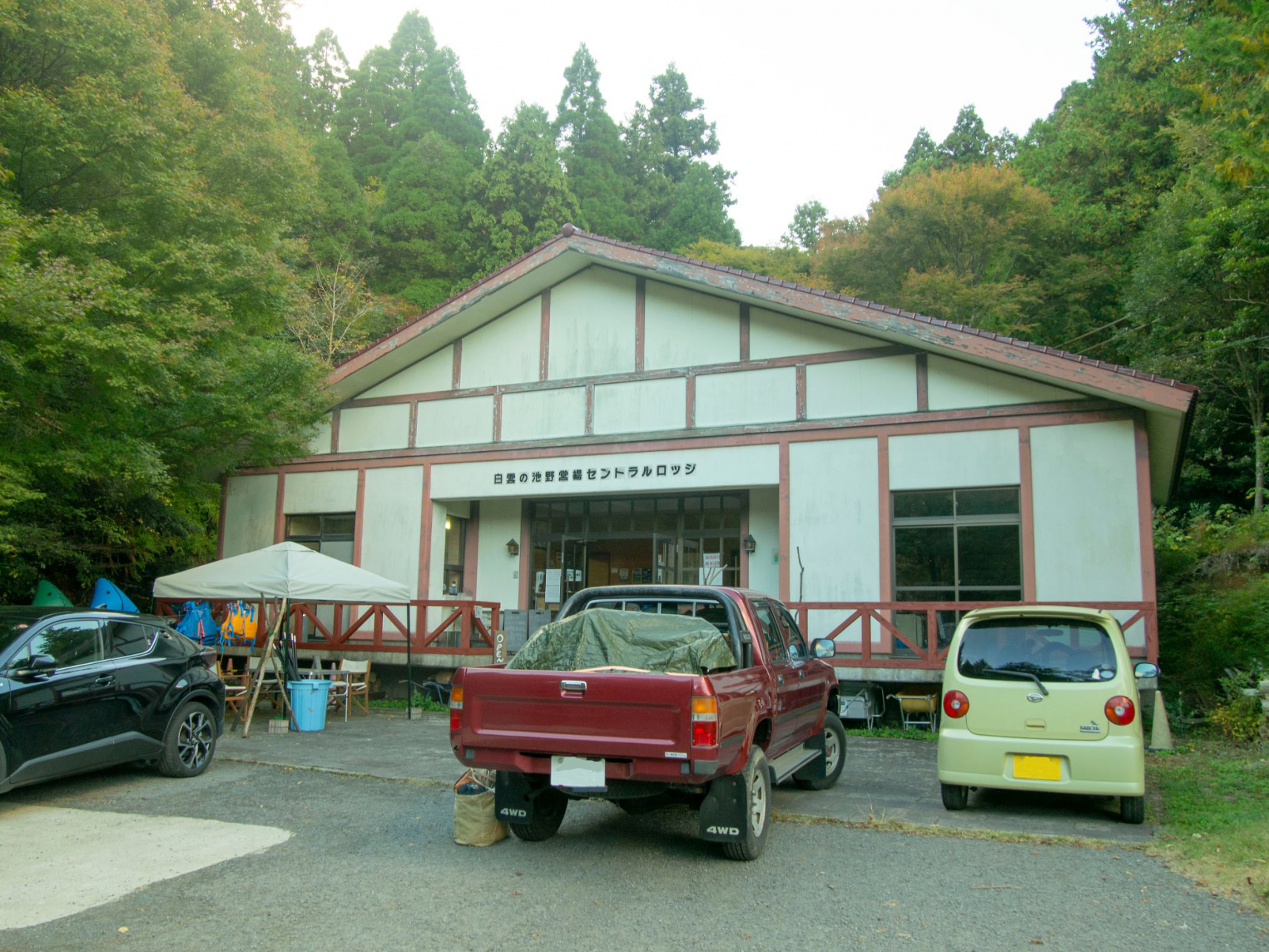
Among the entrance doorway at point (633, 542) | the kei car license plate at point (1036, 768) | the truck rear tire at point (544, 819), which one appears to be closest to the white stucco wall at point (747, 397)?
the entrance doorway at point (633, 542)

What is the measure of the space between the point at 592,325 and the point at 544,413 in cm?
165

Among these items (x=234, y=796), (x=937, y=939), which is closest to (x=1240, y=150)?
(x=937, y=939)

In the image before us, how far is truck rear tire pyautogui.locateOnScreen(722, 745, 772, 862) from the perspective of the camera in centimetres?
536

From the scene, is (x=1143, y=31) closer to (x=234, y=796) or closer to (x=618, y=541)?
(x=618, y=541)

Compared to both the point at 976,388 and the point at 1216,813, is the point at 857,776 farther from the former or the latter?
the point at 976,388

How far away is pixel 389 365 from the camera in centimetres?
1630

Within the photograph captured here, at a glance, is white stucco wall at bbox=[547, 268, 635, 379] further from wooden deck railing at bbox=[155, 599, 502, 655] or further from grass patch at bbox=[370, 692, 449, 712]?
grass patch at bbox=[370, 692, 449, 712]

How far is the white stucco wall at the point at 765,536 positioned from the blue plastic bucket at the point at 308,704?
6521mm

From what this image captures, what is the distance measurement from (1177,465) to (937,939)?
40.9 feet

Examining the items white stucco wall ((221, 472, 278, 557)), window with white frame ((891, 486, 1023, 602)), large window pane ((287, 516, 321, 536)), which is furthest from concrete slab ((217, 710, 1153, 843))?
white stucco wall ((221, 472, 278, 557))

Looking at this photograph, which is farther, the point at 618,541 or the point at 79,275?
the point at 618,541

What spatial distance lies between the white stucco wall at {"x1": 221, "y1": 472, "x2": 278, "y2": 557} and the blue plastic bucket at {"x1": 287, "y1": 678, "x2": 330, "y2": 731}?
659 cm

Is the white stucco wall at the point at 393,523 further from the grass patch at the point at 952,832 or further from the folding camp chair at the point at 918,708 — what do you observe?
the grass patch at the point at 952,832

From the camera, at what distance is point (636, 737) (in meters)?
5.04
